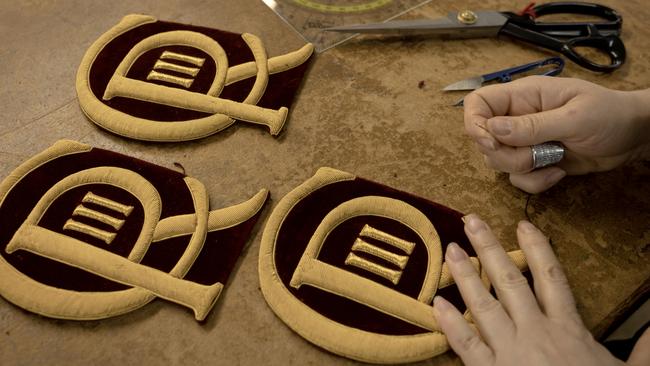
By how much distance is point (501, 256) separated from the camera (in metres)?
0.71

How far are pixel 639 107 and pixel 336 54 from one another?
1.88ft

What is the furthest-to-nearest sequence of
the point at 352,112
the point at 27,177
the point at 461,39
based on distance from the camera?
the point at 461,39, the point at 352,112, the point at 27,177

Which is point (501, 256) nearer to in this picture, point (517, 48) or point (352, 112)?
point (352, 112)

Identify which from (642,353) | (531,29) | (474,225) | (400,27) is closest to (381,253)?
(474,225)

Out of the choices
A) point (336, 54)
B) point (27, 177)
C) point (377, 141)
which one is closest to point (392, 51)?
point (336, 54)

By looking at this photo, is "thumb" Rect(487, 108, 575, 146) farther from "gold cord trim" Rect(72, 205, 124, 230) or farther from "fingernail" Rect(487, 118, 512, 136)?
"gold cord trim" Rect(72, 205, 124, 230)

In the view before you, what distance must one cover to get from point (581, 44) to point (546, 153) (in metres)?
0.40

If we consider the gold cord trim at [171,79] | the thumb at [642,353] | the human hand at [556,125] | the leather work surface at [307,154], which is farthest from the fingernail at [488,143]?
the gold cord trim at [171,79]

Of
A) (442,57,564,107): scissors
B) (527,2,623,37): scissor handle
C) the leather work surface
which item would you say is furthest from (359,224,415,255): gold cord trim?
(527,2,623,37): scissor handle

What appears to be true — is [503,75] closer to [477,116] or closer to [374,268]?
[477,116]

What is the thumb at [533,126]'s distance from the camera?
720 mm

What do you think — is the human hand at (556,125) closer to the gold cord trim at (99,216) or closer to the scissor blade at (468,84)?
the scissor blade at (468,84)

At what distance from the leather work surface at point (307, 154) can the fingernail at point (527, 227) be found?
0.14 ft

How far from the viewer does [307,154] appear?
88cm
